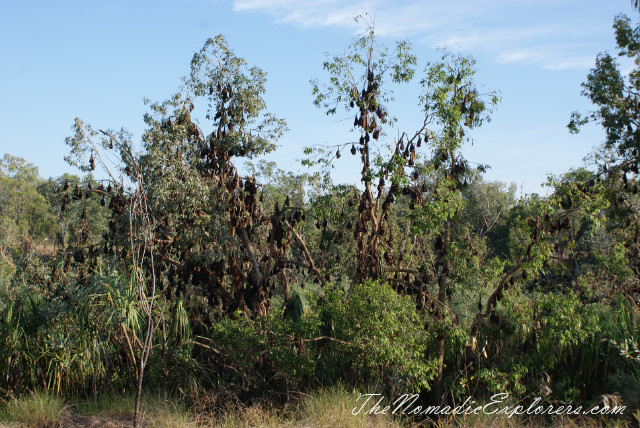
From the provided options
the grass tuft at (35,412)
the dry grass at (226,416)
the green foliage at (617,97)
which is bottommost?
the dry grass at (226,416)

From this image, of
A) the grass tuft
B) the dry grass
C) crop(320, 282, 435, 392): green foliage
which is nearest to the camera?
the dry grass

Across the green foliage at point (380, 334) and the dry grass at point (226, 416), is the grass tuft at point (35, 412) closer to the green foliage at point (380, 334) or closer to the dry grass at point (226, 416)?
the dry grass at point (226, 416)

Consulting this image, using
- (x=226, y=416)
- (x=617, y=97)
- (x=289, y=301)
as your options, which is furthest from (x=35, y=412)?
(x=617, y=97)

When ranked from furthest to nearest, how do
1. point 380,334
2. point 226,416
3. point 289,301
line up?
point 289,301 → point 380,334 → point 226,416

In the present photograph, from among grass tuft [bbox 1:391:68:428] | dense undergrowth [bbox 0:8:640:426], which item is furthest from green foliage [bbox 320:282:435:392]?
grass tuft [bbox 1:391:68:428]

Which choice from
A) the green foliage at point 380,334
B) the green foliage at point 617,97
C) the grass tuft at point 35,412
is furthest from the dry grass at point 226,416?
the green foliage at point 617,97

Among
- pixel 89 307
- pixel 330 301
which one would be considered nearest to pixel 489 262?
pixel 330 301

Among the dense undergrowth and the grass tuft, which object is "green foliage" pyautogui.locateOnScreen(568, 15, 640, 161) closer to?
the dense undergrowth

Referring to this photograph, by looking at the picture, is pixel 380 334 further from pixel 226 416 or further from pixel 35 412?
pixel 35 412

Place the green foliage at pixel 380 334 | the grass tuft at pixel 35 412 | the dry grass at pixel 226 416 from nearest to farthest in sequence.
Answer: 1. the dry grass at pixel 226 416
2. the grass tuft at pixel 35 412
3. the green foliage at pixel 380 334

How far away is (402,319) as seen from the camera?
894 cm

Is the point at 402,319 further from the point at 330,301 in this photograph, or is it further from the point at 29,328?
the point at 29,328

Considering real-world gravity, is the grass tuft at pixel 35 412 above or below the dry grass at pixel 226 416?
above

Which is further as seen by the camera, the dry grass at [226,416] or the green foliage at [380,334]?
the green foliage at [380,334]
